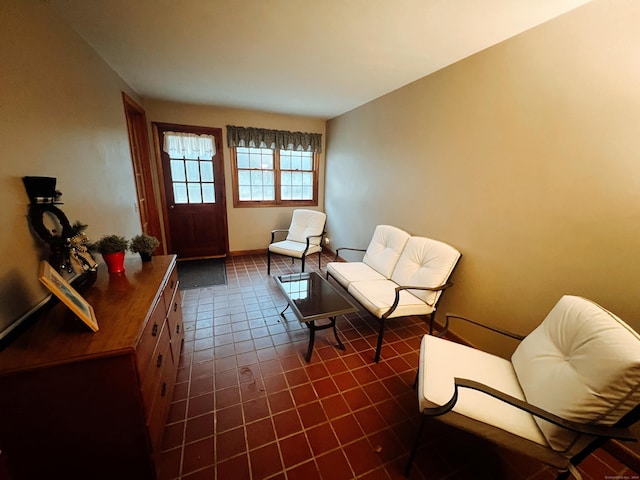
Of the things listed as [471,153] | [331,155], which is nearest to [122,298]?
[471,153]

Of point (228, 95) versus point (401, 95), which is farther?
point (228, 95)

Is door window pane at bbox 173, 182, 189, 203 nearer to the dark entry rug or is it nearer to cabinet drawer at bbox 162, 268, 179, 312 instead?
the dark entry rug

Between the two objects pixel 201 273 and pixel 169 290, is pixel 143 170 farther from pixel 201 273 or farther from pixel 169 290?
pixel 169 290

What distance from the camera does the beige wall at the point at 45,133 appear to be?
1.08m

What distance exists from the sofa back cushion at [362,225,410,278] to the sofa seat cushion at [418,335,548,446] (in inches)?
43.7

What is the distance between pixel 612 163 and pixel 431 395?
157cm

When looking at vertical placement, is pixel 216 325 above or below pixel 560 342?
below

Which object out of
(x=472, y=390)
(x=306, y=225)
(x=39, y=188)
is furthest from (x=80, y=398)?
(x=306, y=225)

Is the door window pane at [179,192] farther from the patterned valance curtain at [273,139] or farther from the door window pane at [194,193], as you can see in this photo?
the patterned valance curtain at [273,139]

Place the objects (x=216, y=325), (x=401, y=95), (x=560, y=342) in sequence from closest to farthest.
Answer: (x=560, y=342) < (x=216, y=325) < (x=401, y=95)

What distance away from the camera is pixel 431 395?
1.24 meters

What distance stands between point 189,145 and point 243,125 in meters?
0.88

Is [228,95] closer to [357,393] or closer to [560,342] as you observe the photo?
[357,393]

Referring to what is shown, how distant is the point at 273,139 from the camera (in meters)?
4.12
